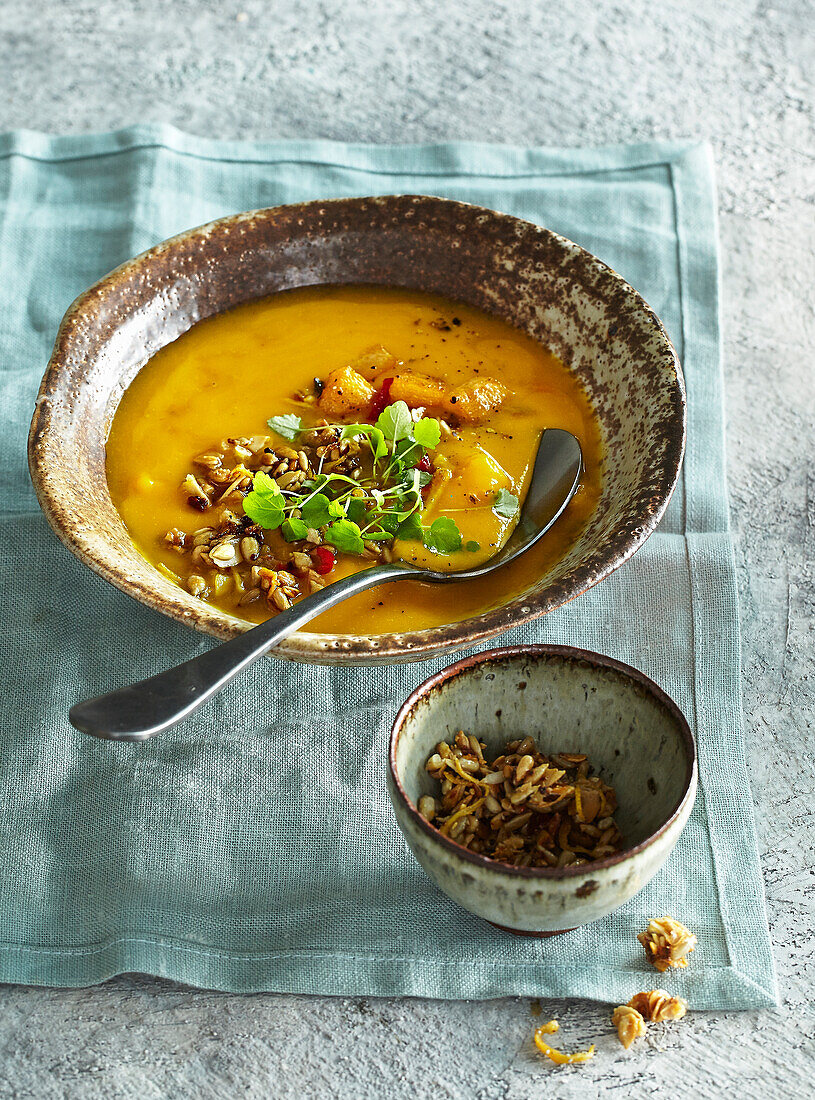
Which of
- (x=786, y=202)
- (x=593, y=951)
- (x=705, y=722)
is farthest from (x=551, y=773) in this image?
(x=786, y=202)

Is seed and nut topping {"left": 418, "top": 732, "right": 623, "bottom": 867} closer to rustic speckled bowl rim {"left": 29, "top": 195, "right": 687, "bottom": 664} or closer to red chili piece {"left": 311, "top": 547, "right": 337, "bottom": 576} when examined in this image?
rustic speckled bowl rim {"left": 29, "top": 195, "right": 687, "bottom": 664}

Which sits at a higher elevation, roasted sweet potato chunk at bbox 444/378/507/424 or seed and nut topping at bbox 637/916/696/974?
roasted sweet potato chunk at bbox 444/378/507/424

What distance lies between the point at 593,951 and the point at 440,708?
43 cm

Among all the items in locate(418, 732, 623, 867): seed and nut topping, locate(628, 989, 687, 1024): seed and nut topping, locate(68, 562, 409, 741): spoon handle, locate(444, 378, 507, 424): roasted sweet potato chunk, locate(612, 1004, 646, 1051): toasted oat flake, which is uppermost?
locate(444, 378, 507, 424): roasted sweet potato chunk

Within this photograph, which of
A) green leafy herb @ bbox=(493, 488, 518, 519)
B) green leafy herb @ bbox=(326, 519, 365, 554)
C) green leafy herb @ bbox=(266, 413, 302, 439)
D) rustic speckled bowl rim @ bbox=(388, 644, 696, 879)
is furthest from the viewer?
green leafy herb @ bbox=(266, 413, 302, 439)

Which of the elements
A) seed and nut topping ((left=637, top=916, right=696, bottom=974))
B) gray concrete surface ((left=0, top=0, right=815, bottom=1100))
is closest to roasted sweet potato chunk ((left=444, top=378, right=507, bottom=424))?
gray concrete surface ((left=0, top=0, right=815, bottom=1100))

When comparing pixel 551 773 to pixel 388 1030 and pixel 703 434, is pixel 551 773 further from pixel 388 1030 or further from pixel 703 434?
Answer: pixel 703 434

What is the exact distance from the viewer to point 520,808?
5.56 feet

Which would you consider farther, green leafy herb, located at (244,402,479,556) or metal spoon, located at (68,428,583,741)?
green leafy herb, located at (244,402,479,556)

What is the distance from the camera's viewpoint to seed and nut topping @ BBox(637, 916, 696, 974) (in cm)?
167

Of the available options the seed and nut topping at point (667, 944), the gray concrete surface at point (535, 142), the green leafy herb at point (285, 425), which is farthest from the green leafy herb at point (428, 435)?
the seed and nut topping at point (667, 944)

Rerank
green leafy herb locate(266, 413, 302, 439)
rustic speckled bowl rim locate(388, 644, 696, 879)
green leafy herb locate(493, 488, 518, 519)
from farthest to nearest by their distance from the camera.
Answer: green leafy herb locate(266, 413, 302, 439), green leafy herb locate(493, 488, 518, 519), rustic speckled bowl rim locate(388, 644, 696, 879)

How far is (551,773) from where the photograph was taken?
1.73m

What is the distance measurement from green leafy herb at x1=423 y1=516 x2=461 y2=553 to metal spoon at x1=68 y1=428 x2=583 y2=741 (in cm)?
4
